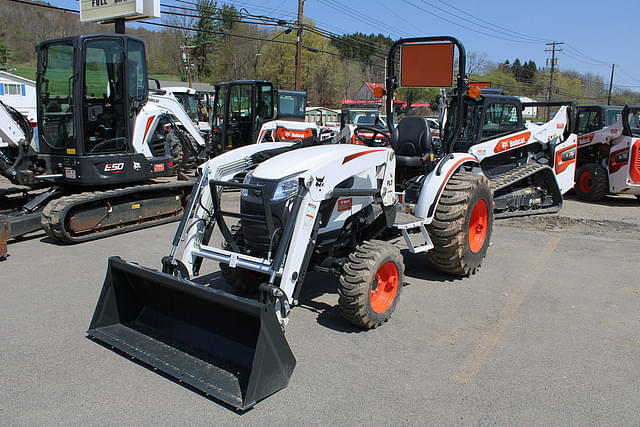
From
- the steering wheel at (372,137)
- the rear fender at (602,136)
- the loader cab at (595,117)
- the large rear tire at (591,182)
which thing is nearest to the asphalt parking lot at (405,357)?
the steering wheel at (372,137)

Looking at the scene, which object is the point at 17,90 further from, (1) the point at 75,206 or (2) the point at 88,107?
(1) the point at 75,206

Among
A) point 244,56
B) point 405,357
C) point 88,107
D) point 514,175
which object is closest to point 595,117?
point 514,175

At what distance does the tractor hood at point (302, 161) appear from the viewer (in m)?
4.46

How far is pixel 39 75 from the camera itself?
8.17 m

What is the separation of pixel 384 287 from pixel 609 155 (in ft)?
30.0

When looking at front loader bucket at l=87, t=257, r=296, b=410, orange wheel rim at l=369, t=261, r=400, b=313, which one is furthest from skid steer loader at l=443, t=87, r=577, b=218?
front loader bucket at l=87, t=257, r=296, b=410

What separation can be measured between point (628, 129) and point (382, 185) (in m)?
8.60

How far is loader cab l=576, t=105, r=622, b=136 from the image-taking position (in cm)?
1269

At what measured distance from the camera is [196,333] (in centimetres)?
414

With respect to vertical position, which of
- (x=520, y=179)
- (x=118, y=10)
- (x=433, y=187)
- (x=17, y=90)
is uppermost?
(x=118, y=10)

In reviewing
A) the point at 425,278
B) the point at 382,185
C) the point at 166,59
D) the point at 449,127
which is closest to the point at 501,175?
the point at 449,127

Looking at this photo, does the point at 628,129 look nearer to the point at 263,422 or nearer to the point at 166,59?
the point at 263,422

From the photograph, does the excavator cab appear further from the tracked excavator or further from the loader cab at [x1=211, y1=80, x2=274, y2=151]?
A: the loader cab at [x1=211, y1=80, x2=274, y2=151]

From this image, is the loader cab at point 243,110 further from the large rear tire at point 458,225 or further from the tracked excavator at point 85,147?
the large rear tire at point 458,225
